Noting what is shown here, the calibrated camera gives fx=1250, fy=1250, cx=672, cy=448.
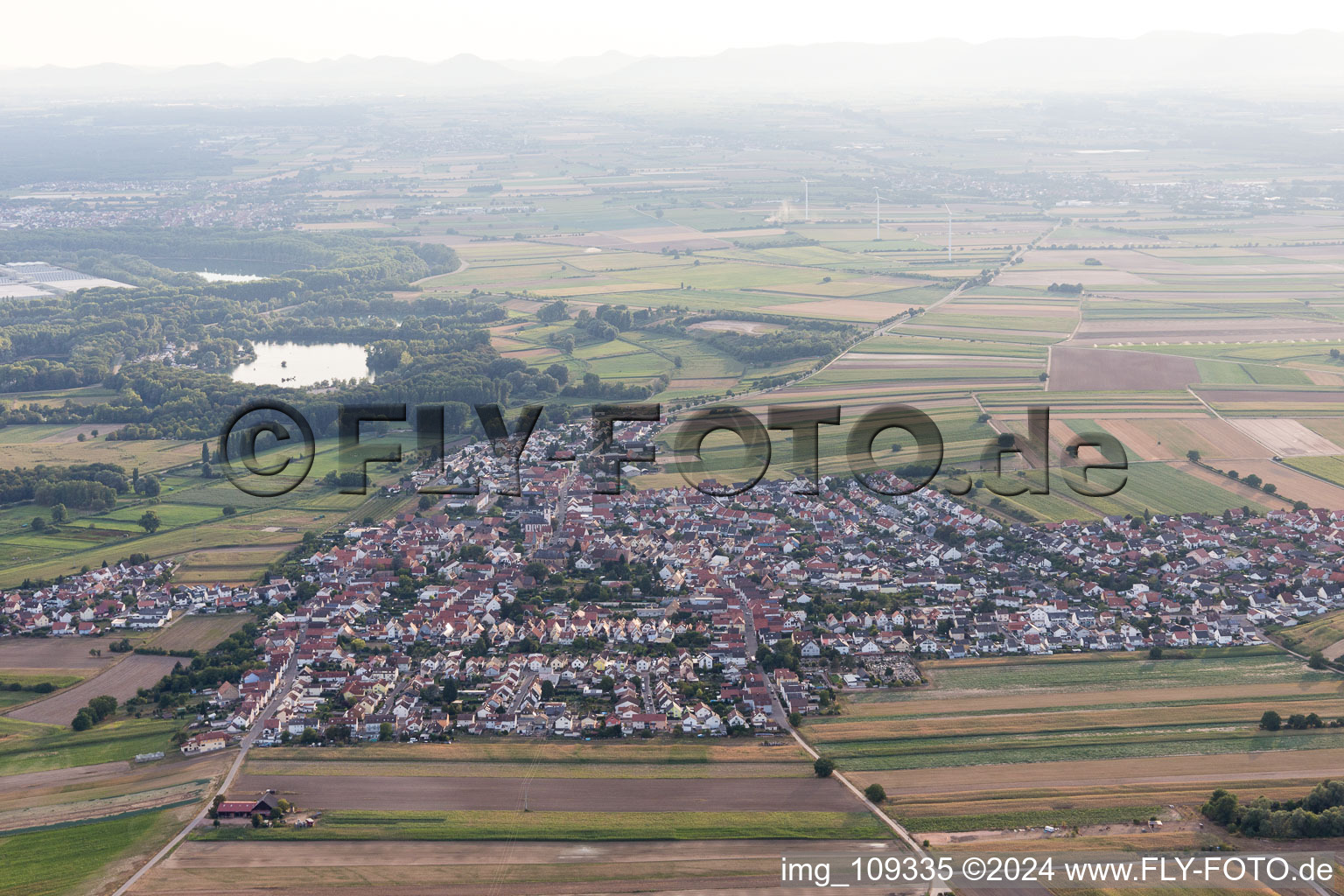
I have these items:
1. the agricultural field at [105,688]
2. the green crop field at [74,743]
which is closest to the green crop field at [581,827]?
the green crop field at [74,743]

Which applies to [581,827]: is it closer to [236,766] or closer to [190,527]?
[236,766]

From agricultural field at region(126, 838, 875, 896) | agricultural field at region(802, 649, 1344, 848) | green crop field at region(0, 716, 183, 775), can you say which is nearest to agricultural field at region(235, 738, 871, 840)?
agricultural field at region(126, 838, 875, 896)

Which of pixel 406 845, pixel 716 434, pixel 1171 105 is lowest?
pixel 406 845

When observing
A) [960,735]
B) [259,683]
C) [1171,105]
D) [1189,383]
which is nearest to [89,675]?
[259,683]

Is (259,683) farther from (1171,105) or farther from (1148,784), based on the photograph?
(1171,105)

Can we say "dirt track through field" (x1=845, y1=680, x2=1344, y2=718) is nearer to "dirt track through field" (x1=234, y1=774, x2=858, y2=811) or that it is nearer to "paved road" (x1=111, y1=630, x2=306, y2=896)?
"dirt track through field" (x1=234, y1=774, x2=858, y2=811)

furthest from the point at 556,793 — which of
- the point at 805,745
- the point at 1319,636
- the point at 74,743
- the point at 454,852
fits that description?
the point at 1319,636
